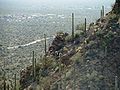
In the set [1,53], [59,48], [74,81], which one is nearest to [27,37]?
[1,53]

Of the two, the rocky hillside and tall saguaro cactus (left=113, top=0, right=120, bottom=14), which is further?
tall saguaro cactus (left=113, top=0, right=120, bottom=14)

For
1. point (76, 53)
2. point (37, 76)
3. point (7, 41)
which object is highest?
point (76, 53)

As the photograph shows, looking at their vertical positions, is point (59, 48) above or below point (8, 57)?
above

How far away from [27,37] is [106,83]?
62.3 meters

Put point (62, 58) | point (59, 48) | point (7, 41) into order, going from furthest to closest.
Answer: point (7, 41) < point (59, 48) < point (62, 58)

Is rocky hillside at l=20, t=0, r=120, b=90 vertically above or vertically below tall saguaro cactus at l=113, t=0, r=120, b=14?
below

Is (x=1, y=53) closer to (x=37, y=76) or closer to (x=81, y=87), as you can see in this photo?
(x=37, y=76)

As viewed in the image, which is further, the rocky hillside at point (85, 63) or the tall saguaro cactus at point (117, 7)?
the tall saguaro cactus at point (117, 7)

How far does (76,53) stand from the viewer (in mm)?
25531

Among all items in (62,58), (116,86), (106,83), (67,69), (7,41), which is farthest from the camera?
(7,41)

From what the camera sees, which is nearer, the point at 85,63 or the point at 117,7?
the point at 85,63

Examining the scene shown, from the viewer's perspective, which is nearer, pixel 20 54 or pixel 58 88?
pixel 58 88

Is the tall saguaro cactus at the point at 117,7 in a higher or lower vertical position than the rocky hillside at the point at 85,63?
higher

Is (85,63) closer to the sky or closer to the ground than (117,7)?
closer to the ground
